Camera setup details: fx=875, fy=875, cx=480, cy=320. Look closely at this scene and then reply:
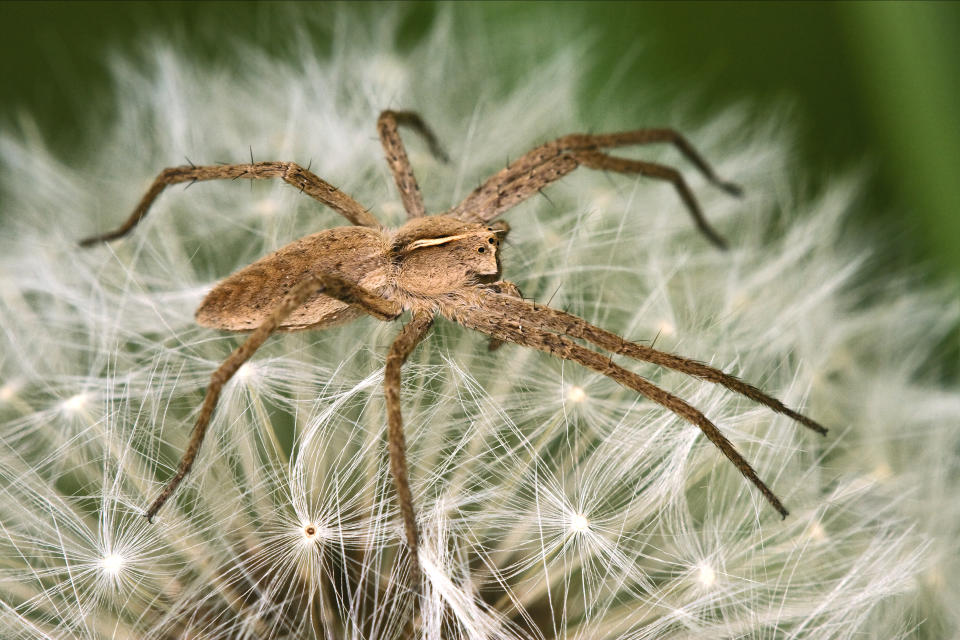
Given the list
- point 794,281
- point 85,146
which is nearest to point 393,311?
point 794,281

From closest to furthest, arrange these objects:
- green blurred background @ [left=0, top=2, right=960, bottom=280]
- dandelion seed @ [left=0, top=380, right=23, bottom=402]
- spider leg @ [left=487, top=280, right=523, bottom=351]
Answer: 1. dandelion seed @ [left=0, top=380, right=23, bottom=402]
2. spider leg @ [left=487, top=280, right=523, bottom=351]
3. green blurred background @ [left=0, top=2, right=960, bottom=280]

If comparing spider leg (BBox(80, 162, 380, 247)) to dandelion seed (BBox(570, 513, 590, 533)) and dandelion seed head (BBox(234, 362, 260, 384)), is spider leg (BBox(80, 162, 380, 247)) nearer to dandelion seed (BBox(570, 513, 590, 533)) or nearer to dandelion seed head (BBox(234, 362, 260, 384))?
dandelion seed head (BBox(234, 362, 260, 384))

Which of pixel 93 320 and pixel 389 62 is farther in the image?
pixel 389 62

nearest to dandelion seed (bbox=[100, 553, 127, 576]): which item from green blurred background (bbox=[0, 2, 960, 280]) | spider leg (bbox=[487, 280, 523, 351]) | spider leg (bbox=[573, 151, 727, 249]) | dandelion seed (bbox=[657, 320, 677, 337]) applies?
spider leg (bbox=[487, 280, 523, 351])

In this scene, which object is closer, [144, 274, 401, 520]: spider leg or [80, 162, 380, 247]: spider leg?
[144, 274, 401, 520]: spider leg

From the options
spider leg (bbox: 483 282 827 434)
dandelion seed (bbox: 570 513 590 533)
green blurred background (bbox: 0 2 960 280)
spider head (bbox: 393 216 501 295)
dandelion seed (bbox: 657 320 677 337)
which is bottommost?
dandelion seed (bbox: 570 513 590 533)

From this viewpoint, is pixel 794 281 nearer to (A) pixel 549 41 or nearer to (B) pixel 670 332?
(B) pixel 670 332

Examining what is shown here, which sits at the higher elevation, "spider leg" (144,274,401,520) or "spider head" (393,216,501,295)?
"spider head" (393,216,501,295)

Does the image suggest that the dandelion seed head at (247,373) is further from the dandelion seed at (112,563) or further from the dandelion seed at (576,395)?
the dandelion seed at (576,395)
